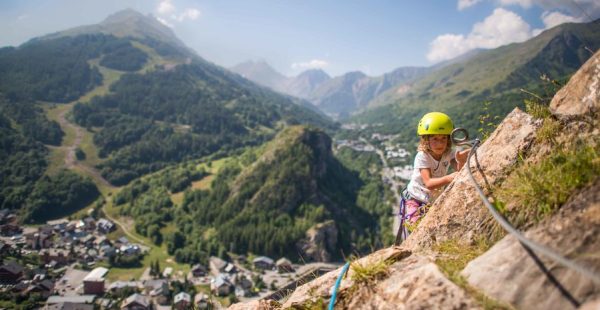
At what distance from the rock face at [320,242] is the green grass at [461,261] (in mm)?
91272

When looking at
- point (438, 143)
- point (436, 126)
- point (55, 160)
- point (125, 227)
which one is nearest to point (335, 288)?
point (438, 143)

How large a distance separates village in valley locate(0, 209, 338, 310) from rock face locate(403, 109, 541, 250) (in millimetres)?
52696

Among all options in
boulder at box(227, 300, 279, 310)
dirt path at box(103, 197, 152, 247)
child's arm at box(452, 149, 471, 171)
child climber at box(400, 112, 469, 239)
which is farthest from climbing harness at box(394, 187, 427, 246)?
dirt path at box(103, 197, 152, 247)

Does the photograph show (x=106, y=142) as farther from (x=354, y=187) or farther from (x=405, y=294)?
(x=405, y=294)

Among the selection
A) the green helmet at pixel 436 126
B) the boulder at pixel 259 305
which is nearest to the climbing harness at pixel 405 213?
the green helmet at pixel 436 126

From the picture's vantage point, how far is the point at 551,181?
424 cm

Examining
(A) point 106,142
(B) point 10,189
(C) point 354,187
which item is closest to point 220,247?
(C) point 354,187

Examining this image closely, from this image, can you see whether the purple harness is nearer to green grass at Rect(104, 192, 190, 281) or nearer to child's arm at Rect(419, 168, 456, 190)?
child's arm at Rect(419, 168, 456, 190)

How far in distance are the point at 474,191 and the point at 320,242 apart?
96.1 meters

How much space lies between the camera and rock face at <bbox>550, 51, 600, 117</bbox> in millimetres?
5211

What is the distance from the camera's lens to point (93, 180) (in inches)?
6137

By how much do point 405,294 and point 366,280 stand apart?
87 cm

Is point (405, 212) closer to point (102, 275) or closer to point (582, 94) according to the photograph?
point (582, 94)

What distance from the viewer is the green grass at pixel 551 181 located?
397 cm
